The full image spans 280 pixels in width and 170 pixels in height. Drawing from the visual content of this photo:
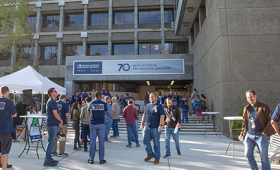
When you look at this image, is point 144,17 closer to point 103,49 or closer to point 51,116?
point 103,49

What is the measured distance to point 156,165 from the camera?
5.35m

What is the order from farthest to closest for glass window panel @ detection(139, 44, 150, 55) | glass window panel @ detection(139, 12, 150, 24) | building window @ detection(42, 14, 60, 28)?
building window @ detection(42, 14, 60, 28) → glass window panel @ detection(139, 12, 150, 24) → glass window panel @ detection(139, 44, 150, 55)

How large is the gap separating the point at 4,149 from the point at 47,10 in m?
25.3

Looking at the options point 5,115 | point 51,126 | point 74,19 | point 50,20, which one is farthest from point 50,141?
point 50,20

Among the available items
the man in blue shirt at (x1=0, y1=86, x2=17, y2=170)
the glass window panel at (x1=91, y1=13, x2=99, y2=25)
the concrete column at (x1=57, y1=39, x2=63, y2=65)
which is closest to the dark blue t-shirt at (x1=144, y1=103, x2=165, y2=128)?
the man in blue shirt at (x1=0, y1=86, x2=17, y2=170)

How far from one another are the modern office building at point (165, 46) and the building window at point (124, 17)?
0.13m

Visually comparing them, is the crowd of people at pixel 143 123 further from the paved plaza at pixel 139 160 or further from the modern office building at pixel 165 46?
the modern office building at pixel 165 46

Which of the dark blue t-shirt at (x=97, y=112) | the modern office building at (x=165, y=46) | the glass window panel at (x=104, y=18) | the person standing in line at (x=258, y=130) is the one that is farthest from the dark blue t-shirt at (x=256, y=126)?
the glass window panel at (x=104, y=18)

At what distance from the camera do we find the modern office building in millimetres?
9914

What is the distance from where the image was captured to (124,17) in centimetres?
2531

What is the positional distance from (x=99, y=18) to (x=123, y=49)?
521 centimetres

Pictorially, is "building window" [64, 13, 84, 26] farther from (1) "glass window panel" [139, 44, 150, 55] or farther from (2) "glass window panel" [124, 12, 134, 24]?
(1) "glass window panel" [139, 44, 150, 55]

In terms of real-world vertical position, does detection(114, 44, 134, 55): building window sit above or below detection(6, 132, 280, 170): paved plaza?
above

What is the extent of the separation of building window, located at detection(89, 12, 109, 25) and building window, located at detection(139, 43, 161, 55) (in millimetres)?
5803
